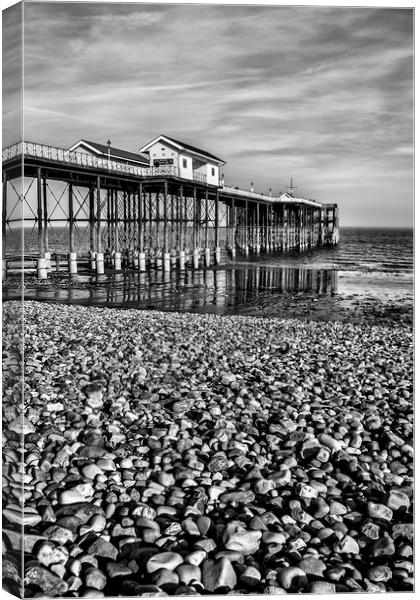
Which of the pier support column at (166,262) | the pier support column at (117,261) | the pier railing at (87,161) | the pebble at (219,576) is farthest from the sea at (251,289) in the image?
the pebble at (219,576)

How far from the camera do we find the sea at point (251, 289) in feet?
35.4

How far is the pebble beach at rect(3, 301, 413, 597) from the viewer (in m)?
1.94

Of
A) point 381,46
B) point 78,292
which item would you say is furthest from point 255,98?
point 78,292

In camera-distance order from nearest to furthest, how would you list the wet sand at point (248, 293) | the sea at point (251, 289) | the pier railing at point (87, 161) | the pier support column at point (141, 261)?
the wet sand at point (248, 293) < the sea at point (251, 289) < the pier railing at point (87, 161) < the pier support column at point (141, 261)

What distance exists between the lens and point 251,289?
47.2 feet

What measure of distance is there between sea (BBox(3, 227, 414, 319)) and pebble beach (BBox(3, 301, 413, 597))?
4514 millimetres

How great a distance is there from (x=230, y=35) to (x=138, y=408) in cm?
210

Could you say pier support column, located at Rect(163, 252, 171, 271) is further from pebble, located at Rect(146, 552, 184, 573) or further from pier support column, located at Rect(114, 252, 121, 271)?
pebble, located at Rect(146, 552, 184, 573)

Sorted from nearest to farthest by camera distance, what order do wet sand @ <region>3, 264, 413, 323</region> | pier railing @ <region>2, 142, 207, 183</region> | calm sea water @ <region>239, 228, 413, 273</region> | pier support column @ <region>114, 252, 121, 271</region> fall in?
wet sand @ <region>3, 264, 413, 323</region> < pier railing @ <region>2, 142, 207, 183</region> < pier support column @ <region>114, 252, 121, 271</region> < calm sea water @ <region>239, 228, 413, 273</region>

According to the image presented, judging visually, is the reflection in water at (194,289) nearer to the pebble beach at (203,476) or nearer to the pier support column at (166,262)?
the pier support column at (166,262)

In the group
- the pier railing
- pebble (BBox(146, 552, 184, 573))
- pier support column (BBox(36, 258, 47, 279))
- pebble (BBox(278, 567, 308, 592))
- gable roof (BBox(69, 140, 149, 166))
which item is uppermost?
gable roof (BBox(69, 140, 149, 166))

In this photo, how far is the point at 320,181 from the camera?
3.52m

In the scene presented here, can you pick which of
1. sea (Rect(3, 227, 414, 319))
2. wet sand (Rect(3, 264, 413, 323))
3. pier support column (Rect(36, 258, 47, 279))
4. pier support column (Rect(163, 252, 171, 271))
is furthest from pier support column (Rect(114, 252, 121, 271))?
pier support column (Rect(36, 258, 47, 279))

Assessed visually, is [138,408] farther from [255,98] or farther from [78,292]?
[78,292]
